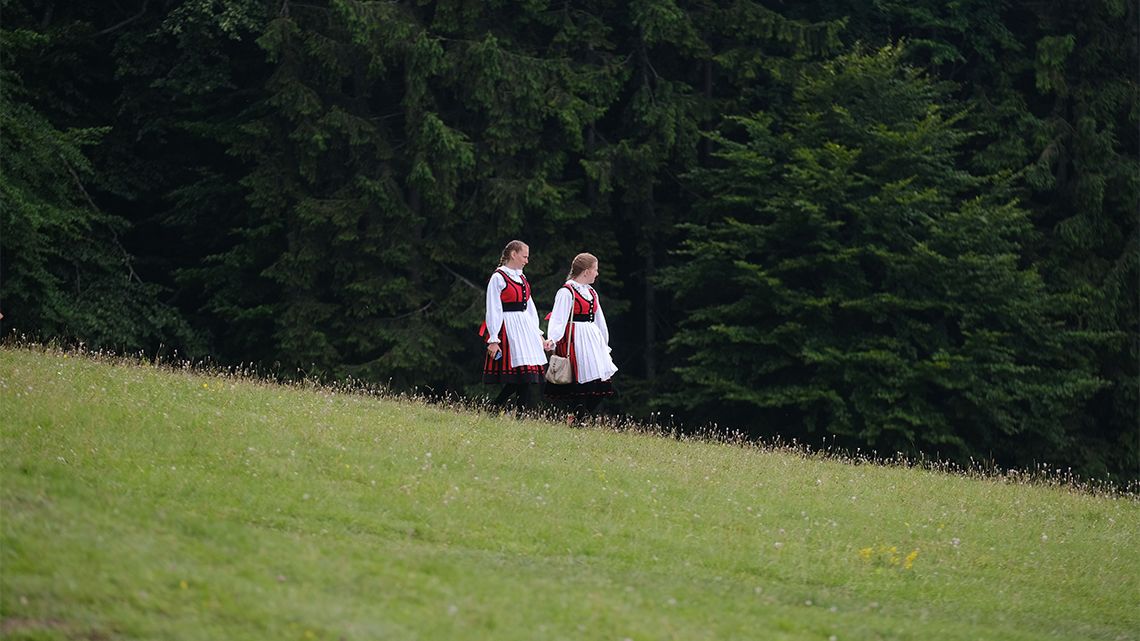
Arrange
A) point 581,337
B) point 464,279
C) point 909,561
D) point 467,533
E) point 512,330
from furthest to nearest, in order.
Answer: point 464,279 → point 581,337 → point 512,330 → point 909,561 → point 467,533

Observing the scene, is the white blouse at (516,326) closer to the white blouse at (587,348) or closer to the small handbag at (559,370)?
the small handbag at (559,370)

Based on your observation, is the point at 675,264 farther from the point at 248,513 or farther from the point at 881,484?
the point at 248,513

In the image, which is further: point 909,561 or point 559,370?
point 559,370

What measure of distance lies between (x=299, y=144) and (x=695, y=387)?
9.92 metres

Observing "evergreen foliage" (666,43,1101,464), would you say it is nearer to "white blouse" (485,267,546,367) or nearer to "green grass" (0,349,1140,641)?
"green grass" (0,349,1140,641)

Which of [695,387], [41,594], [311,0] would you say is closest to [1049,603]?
[41,594]

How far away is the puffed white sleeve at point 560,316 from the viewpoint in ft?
53.8

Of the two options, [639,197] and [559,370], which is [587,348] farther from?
[639,197]

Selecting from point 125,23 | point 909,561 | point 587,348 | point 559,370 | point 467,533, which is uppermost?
point 125,23

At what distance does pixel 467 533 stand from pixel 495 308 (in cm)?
608

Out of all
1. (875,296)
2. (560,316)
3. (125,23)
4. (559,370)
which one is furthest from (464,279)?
(560,316)

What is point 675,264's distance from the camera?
103 ft

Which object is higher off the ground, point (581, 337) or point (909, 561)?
point (581, 337)

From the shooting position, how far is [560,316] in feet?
54.1
